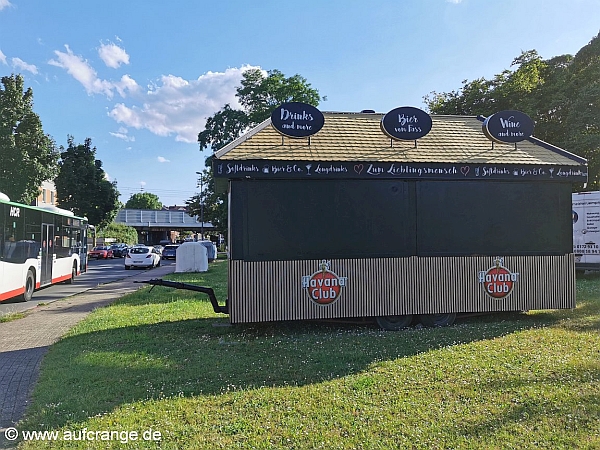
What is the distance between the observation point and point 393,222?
366 inches

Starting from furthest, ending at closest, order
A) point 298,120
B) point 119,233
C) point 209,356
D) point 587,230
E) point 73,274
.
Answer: point 119,233 < point 73,274 < point 587,230 < point 298,120 < point 209,356

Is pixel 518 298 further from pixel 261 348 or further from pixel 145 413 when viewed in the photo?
pixel 145 413

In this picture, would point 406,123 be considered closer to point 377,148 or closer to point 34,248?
point 377,148

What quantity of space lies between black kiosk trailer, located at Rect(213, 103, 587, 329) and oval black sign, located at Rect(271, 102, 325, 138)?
0.03 meters

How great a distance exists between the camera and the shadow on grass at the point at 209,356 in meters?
5.78

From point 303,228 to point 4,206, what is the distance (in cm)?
920

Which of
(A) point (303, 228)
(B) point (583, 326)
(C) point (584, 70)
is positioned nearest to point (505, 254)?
(B) point (583, 326)

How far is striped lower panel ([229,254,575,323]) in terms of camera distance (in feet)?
28.9

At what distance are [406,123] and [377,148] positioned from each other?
2.33ft

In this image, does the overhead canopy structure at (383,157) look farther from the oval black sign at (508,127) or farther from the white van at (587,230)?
the white van at (587,230)

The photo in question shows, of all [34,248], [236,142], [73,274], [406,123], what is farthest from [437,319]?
[73,274]

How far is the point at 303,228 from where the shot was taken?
29.6ft

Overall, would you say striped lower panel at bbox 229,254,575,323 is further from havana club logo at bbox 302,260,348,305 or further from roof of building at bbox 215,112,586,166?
roof of building at bbox 215,112,586,166

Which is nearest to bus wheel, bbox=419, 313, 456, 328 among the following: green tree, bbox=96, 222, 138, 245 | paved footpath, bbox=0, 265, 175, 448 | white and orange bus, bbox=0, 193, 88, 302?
paved footpath, bbox=0, 265, 175, 448
